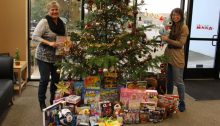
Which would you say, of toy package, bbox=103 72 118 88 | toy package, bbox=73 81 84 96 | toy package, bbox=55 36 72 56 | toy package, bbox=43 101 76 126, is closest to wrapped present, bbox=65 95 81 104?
toy package, bbox=73 81 84 96

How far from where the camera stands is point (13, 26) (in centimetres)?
471

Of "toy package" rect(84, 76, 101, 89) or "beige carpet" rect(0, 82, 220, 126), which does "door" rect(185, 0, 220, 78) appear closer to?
"beige carpet" rect(0, 82, 220, 126)

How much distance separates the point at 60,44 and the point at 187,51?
3.20 m

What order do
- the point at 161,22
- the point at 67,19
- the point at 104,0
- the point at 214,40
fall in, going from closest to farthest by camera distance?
the point at 104,0 < the point at 67,19 < the point at 161,22 < the point at 214,40

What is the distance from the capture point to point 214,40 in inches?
227

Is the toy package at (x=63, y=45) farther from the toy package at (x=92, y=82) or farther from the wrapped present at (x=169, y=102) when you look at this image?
the wrapped present at (x=169, y=102)

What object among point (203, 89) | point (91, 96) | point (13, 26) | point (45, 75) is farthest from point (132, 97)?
point (13, 26)

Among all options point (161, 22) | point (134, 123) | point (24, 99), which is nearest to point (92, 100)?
point (134, 123)

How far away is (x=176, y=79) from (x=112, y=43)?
4.11ft

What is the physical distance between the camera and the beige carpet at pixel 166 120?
3.30 metres

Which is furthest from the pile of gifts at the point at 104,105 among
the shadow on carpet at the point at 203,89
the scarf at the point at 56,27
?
the shadow on carpet at the point at 203,89

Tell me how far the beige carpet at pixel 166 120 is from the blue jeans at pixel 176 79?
11.7 inches

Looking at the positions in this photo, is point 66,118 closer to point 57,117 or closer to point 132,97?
point 57,117

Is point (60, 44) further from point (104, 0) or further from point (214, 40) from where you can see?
point (214, 40)
